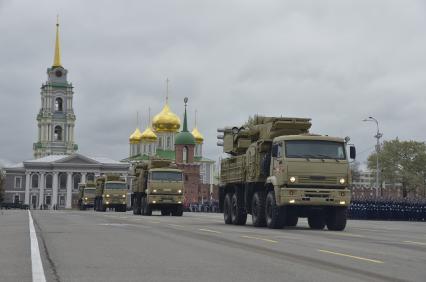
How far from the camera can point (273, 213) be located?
24.6m

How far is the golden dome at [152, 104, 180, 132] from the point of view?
15475 centimetres

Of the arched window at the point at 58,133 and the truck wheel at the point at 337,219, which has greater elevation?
the arched window at the point at 58,133

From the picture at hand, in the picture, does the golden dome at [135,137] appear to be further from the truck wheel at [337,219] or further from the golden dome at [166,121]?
the truck wheel at [337,219]

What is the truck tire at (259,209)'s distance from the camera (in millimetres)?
26062

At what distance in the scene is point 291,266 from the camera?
11.8 m

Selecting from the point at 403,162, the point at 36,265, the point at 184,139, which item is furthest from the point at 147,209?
the point at 184,139

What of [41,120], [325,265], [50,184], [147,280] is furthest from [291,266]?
[41,120]

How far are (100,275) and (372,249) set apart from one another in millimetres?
7005

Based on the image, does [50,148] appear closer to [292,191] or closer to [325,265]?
[292,191]

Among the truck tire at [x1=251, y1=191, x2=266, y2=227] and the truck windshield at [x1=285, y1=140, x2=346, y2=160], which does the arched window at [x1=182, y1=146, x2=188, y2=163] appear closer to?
the truck tire at [x1=251, y1=191, x2=266, y2=227]

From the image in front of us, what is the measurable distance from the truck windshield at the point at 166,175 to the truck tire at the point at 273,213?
68.9 feet

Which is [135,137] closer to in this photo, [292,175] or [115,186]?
[115,186]

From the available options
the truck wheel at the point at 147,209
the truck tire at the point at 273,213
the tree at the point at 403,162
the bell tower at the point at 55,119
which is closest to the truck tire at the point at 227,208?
the truck tire at the point at 273,213

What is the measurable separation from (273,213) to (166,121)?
429ft
